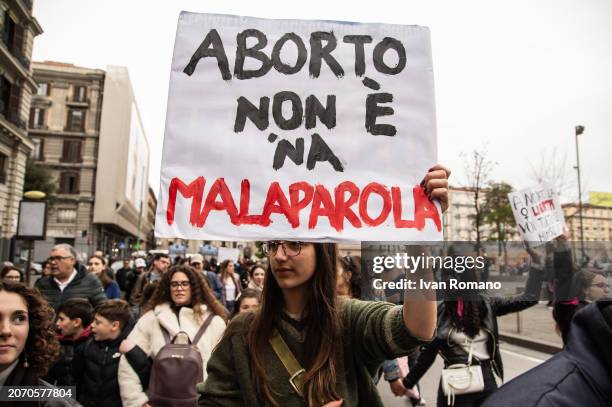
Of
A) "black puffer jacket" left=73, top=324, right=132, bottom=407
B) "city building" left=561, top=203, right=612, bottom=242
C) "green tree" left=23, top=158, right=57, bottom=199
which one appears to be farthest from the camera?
"green tree" left=23, top=158, right=57, bottom=199

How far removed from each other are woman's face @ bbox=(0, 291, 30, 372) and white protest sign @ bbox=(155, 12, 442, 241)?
1002 millimetres

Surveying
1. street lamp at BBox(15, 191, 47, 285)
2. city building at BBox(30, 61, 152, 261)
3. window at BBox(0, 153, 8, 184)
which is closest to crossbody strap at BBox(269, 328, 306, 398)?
street lamp at BBox(15, 191, 47, 285)

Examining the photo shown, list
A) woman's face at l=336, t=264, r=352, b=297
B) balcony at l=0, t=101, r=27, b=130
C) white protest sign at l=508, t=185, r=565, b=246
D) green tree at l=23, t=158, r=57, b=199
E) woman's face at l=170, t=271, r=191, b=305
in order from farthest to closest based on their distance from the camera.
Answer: green tree at l=23, t=158, r=57, b=199, balcony at l=0, t=101, r=27, b=130, woman's face at l=170, t=271, r=191, b=305, woman's face at l=336, t=264, r=352, b=297, white protest sign at l=508, t=185, r=565, b=246

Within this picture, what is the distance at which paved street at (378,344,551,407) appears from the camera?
6.75m

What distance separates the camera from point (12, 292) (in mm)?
2414

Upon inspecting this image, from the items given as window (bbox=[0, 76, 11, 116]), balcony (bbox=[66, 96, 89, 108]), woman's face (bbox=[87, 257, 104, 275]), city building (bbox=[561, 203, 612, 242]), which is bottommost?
woman's face (bbox=[87, 257, 104, 275])

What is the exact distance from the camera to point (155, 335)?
13.0 ft

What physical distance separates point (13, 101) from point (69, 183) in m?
25.4

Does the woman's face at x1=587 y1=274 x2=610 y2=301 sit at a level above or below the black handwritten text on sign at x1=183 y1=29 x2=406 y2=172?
below

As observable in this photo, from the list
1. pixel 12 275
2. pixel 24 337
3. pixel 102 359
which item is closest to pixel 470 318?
pixel 102 359

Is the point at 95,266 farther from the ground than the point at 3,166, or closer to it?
closer to it

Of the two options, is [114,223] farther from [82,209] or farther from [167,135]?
[167,135]

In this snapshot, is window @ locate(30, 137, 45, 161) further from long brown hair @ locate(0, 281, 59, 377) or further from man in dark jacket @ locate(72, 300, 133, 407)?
long brown hair @ locate(0, 281, 59, 377)

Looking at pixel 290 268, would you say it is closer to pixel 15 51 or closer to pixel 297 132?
pixel 297 132
